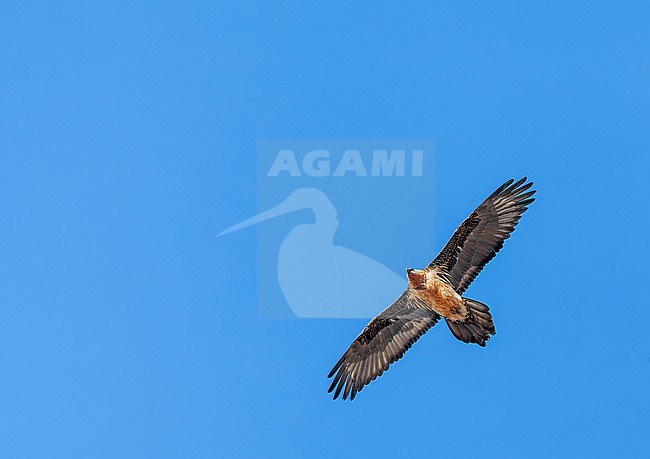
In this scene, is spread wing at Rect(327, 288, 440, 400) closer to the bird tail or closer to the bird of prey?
the bird of prey

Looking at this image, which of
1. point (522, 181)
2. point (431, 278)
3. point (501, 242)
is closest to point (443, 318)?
point (431, 278)

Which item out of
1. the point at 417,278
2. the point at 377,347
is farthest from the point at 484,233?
the point at 377,347

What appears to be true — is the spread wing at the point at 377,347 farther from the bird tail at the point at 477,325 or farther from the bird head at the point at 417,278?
the bird tail at the point at 477,325

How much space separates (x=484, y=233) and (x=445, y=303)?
1599mm

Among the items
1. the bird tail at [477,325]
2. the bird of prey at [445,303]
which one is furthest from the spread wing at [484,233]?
the bird tail at [477,325]

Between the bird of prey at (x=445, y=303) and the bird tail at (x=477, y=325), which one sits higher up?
the bird of prey at (x=445, y=303)

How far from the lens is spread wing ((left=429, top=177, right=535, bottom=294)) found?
16.0m

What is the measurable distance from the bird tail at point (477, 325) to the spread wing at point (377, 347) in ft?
5.39

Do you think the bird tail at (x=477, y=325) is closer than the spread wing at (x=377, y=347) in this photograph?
Yes

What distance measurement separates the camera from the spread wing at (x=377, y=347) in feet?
55.8

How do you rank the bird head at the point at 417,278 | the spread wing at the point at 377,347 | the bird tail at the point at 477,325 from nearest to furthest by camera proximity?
the bird tail at the point at 477,325 → the bird head at the point at 417,278 → the spread wing at the point at 377,347

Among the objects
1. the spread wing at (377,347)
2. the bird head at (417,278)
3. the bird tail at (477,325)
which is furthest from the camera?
the spread wing at (377,347)

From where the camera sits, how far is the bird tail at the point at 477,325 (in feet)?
49.5

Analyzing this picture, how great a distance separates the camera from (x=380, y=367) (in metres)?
17.1
